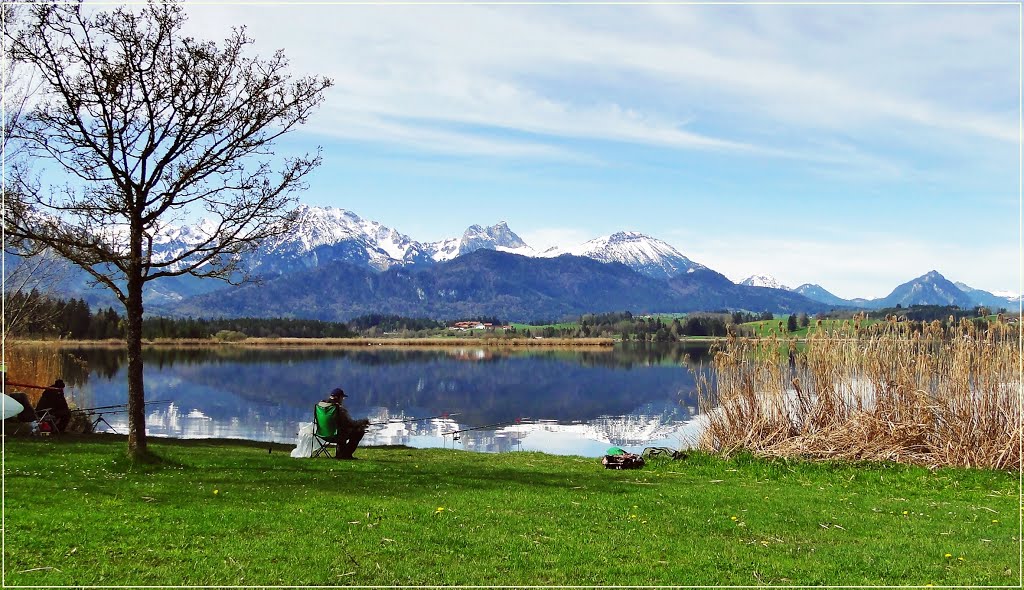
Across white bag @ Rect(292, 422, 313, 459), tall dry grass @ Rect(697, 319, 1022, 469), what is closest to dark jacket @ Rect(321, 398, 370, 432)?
white bag @ Rect(292, 422, 313, 459)

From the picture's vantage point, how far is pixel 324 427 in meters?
16.6

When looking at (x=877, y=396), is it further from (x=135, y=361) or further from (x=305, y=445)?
(x=135, y=361)

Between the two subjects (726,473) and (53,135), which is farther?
(726,473)

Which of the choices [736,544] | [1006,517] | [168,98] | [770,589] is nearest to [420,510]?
[736,544]

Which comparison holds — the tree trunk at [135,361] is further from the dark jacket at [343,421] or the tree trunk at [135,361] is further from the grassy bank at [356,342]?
the grassy bank at [356,342]

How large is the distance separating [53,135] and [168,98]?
2270mm

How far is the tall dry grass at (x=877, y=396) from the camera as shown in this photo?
55.5 feet

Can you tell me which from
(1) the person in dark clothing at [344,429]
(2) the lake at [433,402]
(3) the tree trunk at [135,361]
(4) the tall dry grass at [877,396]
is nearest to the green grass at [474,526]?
(3) the tree trunk at [135,361]

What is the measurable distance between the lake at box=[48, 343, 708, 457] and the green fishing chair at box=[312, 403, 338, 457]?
11.5 m

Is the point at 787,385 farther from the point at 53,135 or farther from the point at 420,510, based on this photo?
the point at 53,135

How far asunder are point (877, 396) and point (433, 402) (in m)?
36.8

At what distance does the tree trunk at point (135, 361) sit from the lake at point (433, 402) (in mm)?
13105

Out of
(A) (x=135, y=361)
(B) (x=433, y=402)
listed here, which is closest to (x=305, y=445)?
(A) (x=135, y=361)

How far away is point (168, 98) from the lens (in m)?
14.7
